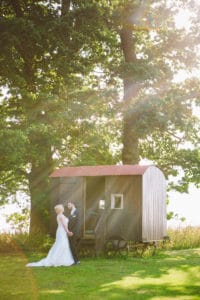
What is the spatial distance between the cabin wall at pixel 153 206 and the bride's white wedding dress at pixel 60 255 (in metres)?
4.58

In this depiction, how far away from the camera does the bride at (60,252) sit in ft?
52.8

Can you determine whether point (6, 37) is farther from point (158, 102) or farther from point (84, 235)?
point (84, 235)

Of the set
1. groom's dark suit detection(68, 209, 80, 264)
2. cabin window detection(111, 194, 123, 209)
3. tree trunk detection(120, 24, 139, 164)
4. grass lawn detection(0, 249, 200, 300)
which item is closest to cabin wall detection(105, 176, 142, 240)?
cabin window detection(111, 194, 123, 209)

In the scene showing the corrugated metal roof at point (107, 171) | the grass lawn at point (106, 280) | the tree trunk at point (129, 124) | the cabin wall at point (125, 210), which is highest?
the tree trunk at point (129, 124)

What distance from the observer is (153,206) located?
21.5 m

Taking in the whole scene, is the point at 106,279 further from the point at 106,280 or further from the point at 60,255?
the point at 60,255

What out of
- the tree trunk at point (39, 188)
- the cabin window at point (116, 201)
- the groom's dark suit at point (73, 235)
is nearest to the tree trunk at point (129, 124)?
the tree trunk at point (39, 188)

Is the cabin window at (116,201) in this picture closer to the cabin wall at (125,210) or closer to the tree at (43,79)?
the cabin wall at (125,210)

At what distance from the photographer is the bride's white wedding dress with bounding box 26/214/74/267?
52.7 feet

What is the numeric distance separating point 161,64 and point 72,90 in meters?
5.23

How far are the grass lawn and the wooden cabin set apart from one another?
2476 millimetres

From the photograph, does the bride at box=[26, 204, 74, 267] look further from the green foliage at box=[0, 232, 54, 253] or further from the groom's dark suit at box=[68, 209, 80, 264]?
the green foliage at box=[0, 232, 54, 253]

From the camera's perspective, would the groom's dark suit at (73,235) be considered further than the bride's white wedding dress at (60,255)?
Yes

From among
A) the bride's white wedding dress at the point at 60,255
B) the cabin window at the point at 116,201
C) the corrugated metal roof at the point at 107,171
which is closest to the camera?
the bride's white wedding dress at the point at 60,255
